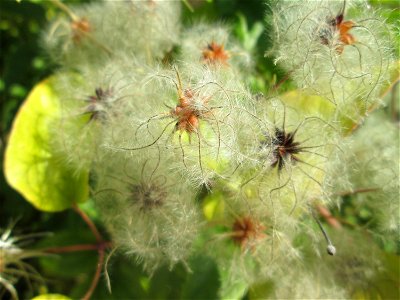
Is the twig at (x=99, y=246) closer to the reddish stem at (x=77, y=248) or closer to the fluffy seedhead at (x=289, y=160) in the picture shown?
the reddish stem at (x=77, y=248)

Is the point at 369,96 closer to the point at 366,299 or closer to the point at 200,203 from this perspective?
the point at 200,203

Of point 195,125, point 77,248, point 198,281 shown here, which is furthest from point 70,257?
point 195,125

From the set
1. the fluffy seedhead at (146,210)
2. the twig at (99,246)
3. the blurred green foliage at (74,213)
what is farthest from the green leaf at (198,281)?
the twig at (99,246)

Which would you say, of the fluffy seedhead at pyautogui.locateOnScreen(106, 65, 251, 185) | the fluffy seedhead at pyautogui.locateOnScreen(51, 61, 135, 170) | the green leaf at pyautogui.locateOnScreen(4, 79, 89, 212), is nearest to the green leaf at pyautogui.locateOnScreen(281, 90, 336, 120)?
the fluffy seedhead at pyautogui.locateOnScreen(106, 65, 251, 185)

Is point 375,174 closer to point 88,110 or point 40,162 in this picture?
point 88,110

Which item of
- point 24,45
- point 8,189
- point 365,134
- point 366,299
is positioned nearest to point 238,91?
point 365,134
